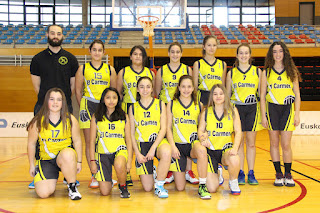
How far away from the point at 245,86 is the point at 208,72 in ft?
1.52

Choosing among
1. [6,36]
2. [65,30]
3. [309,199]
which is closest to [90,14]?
[65,30]

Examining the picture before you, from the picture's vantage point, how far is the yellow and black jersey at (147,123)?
346 cm

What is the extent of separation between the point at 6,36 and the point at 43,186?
43.9 ft

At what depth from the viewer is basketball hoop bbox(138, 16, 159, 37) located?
855 cm

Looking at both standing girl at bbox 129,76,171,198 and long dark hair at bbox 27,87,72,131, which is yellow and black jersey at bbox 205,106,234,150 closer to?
standing girl at bbox 129,76,171,198

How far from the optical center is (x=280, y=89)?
3.67 meters

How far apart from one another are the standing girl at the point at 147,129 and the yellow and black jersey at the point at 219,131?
0.47 metres

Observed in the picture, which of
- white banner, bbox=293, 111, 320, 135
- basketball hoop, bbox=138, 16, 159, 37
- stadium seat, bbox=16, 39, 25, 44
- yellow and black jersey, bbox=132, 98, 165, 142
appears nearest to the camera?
yellow and black jersey, bbox=132, 98, 165, 142

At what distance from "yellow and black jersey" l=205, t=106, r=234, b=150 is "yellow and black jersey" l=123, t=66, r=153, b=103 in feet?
3.11

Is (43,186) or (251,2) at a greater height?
(251,2)

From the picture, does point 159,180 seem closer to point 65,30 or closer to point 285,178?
point 285,178

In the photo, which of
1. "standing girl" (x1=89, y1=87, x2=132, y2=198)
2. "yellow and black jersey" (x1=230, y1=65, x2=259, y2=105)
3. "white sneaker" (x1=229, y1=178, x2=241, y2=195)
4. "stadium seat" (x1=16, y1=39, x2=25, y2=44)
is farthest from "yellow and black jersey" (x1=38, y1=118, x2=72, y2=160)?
"stadium seat" (x1=16, y1=39, x2=25, y2=44)

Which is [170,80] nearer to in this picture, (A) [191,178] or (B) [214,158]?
(B) [214,158]

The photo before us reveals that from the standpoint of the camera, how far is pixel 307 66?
13211 mm
